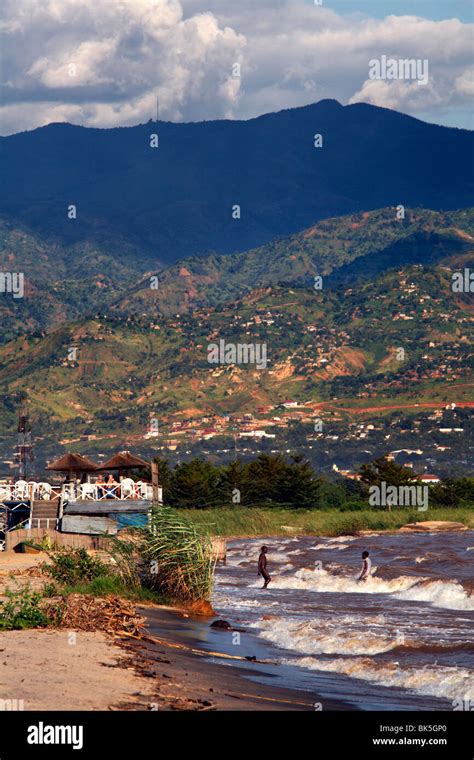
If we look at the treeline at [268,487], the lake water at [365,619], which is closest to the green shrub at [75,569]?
the lake water at [365,619]

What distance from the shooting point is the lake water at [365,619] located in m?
18.2

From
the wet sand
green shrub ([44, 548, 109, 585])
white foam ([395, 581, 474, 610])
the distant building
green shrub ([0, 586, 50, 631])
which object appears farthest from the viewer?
the distant building

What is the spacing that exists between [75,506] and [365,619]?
1755 cm

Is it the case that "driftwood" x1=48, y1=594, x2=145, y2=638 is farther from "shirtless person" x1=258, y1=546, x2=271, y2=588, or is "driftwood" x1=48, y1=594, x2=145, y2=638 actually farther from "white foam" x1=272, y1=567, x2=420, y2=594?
"white foam" x1=272, y1=567, x2=420, y2=594

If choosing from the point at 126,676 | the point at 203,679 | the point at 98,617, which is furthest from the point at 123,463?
the point at 126,676

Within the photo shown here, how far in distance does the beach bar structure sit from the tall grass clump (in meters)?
14.3

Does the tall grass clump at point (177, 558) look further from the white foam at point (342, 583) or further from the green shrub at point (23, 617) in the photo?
the white foam at point (342, 583)

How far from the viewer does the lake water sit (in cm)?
1816

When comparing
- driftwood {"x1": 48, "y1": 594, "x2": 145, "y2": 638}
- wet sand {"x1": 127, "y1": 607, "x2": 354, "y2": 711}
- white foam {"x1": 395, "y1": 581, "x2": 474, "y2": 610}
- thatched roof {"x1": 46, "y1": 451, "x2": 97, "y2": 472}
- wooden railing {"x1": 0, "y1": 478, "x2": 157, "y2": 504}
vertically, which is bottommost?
white foam {"x1": 395, "y1": 581, "x2": 474, "y2": 610}

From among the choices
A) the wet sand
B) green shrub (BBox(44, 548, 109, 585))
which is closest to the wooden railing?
green shrub (BBox(44, 548, 109, 585))
